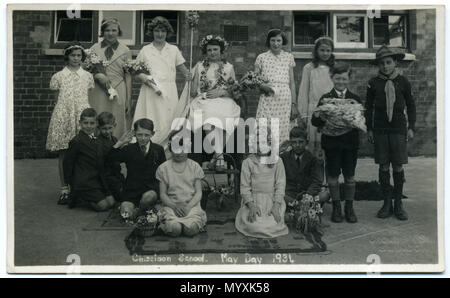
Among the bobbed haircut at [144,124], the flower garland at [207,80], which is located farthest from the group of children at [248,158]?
the flower garland at [207,80]

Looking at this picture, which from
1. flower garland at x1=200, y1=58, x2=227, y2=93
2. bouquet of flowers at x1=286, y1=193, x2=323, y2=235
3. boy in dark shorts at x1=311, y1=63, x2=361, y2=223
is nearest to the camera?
bouquet of flowers at x1=286, y1=193, x2=323, y2=235

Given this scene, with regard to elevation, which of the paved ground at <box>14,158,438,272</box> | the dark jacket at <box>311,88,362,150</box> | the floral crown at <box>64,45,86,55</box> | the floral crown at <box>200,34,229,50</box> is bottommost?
the paved ground at <box>14,158,438,272</box>

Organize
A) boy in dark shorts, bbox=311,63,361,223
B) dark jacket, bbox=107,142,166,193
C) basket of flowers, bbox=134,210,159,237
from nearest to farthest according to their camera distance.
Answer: basket of flowers, bbox=134,210,159,237, dark jacket, bbox=107,142,166,193, boy in dark shorts, bbox=311,63,361,223

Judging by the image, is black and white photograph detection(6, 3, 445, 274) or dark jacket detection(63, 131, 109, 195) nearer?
black and white photograph detection(6, 3, 445, 274)

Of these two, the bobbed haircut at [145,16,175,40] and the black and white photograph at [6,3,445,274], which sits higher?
the bobbed haircut at [145,16,175,40]

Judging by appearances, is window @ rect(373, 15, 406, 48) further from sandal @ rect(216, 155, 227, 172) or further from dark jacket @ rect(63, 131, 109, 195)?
dark jacket @ rect(63, 131, 109, 195)

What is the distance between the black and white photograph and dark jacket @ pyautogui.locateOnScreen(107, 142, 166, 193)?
0.7 inches

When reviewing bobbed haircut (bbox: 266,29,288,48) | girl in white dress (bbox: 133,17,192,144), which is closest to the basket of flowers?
girl in white dress (bbox: 133,17,192,144)

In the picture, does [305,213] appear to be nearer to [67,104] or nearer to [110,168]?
[110,168]

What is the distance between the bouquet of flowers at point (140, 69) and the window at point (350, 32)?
2.34 m

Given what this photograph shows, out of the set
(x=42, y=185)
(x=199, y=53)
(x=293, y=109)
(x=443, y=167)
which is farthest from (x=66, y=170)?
(x=443, y=167)

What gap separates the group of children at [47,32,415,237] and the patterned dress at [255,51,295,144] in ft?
0.98

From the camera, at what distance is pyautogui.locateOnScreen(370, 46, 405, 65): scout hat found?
6.98m

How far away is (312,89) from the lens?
23.6ft
